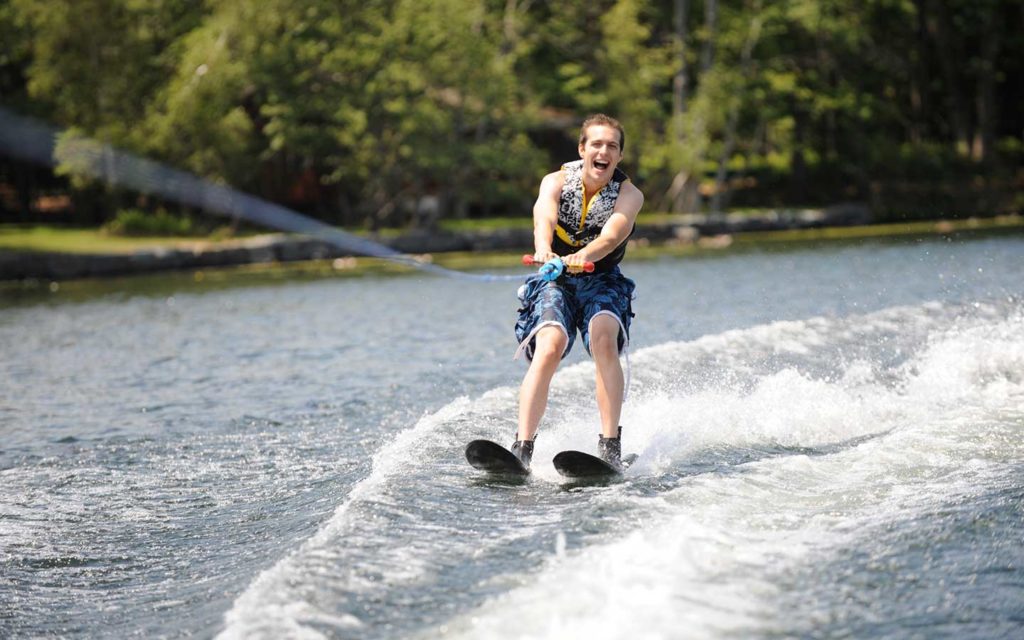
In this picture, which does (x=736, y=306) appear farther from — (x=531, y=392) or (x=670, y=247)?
(x=670, y=247)

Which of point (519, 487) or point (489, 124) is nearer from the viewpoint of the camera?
point (519, 487)

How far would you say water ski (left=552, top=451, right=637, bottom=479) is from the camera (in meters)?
6.15

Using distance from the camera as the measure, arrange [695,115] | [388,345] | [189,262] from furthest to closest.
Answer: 1. [695,115]
2. [189,262]
3. [388,345]

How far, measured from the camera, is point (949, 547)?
5086 mm

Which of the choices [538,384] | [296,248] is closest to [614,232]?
[538,384]

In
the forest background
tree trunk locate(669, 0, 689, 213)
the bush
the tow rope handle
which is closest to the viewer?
the tow rope handle

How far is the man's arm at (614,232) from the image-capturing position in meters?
6.52

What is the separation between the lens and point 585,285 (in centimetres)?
678

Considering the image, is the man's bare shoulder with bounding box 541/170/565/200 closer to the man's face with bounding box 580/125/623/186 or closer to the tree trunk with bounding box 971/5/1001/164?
the man's face with bounding box 580/125/623/186

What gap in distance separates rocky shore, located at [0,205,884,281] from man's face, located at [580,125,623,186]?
21360 millimetres

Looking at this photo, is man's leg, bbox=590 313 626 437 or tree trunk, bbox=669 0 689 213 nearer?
man's leg, bbox=590 313 626 437

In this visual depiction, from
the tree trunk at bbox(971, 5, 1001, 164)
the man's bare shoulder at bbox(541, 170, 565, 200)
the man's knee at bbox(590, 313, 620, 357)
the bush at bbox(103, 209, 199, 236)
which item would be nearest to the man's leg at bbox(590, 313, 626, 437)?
the man's knee at bbox(590, 313, 620, 357)

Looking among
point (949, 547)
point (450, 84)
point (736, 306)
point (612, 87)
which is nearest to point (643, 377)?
point (949, 547)

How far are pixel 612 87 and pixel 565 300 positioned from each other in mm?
30486
